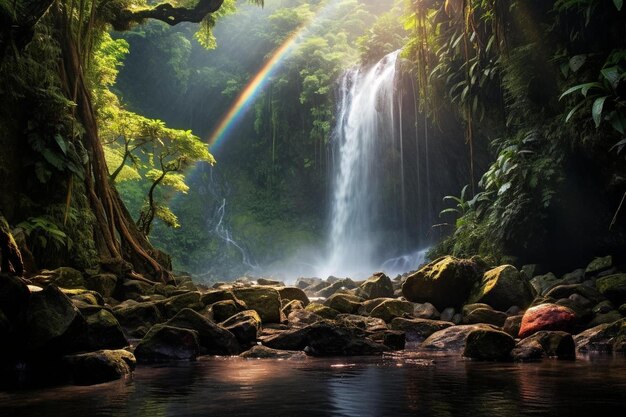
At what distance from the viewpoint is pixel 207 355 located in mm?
6254

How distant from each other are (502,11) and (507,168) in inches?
122

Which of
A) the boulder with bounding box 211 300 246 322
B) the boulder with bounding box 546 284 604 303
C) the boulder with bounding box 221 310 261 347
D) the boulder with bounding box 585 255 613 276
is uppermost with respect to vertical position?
the boulder with bounding box 585 255 613 276

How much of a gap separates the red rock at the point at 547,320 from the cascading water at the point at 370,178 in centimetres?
1395

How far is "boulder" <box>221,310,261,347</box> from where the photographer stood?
6758 millimetres

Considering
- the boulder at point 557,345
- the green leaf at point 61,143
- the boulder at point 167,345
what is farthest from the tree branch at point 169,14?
the boulder at point 557,345

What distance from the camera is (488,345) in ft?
18.5

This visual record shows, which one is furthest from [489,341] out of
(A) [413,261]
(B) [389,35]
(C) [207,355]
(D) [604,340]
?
(B) [389,35]

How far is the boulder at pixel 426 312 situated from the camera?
851 centimetres

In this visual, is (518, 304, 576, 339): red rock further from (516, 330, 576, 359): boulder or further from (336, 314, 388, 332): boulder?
(336, 314, 388, 332): boulder

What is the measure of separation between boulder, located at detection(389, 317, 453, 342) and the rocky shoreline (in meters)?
0.01

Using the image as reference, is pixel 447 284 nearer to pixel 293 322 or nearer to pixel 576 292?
pixel 576 292

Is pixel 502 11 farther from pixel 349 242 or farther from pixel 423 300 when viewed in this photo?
pixel 349 242

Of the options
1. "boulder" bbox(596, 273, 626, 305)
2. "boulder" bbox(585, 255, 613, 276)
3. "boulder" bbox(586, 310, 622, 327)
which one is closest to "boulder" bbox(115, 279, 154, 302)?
"boulder" bbox(586, 310, 622, 327)

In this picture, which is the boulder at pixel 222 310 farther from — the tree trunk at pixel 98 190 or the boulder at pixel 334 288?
the boulder at pixel 334 288
